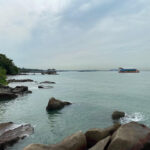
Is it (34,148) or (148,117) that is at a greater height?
(34,148)

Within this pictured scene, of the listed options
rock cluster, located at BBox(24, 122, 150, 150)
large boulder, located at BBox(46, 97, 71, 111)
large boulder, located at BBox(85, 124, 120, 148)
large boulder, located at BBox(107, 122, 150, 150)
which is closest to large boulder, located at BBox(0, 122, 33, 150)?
rock cluster, located at BBox(24, 122, 150, 150)

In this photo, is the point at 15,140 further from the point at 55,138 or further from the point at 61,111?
the point at 61,111

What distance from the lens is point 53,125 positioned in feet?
42.8

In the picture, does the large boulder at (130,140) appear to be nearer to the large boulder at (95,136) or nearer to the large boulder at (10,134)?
the large boulder at (95,136)

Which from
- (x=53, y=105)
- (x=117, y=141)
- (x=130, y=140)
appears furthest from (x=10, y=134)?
(x=53, y=105)

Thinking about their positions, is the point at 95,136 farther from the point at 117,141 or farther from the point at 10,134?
the point at 10,134

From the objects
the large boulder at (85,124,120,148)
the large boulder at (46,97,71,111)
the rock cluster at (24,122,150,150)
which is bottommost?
the large boulder at (46,97,71,111)

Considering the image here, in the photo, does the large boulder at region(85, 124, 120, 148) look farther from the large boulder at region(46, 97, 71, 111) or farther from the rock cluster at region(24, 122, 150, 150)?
the large boulder at region(46, 97, 71, 111)

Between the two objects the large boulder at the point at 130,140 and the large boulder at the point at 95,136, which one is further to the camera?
the large boulder at the point at 95,136

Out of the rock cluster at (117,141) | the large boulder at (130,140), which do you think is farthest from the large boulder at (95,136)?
the large boulder at (130,140)

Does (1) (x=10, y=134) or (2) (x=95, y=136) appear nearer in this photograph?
(2) (x=95, y=136)

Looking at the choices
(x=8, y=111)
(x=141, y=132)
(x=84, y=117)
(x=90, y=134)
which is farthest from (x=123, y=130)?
(x=8, y=111)

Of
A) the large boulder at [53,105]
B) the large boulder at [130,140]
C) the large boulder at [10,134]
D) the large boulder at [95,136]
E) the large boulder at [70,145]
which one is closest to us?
the large boulder at [130,140]

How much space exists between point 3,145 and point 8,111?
10774mm
